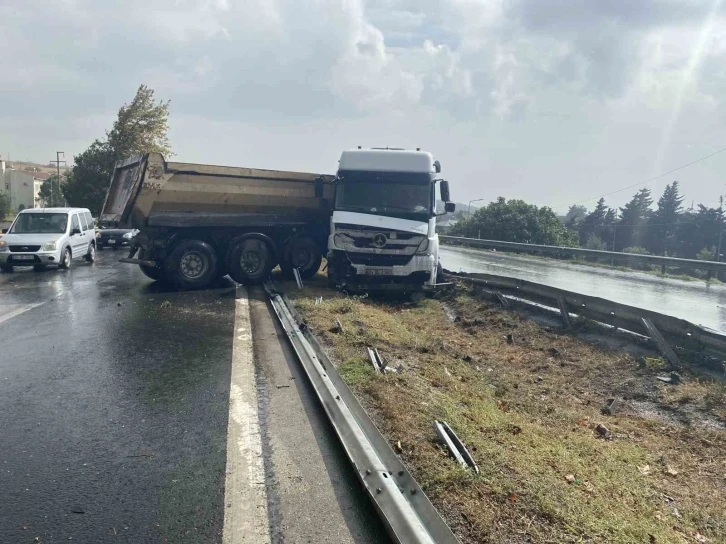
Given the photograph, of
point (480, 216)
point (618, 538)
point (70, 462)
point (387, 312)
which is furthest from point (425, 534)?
point (480, 216)

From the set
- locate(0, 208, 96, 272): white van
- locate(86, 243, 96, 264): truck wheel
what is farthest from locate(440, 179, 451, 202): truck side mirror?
locate(86, 243, 96, 264): truck wheel

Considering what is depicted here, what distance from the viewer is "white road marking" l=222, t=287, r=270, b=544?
3258 millimetres

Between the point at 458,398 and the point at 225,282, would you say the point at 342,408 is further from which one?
the point at 225,282

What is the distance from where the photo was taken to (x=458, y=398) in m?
5.77

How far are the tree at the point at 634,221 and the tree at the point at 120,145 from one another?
4653 cm

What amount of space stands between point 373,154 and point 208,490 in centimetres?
984

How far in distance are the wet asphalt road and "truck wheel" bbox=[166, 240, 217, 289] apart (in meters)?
4.40

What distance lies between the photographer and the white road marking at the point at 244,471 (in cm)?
326

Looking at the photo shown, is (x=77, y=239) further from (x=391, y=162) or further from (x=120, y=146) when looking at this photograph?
(x=120, y=146)

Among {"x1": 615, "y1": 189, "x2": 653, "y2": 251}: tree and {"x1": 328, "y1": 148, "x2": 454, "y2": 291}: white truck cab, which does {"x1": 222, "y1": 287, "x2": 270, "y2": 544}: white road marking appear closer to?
{"x1": 328, "y1": 148, "x2": 454, "y2": 291}: white truck cab

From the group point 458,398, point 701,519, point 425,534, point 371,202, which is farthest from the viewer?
point 371,202

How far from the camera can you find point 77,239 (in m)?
19.0

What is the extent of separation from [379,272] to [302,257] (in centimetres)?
340

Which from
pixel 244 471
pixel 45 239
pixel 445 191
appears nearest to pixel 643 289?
pixel 445 191
